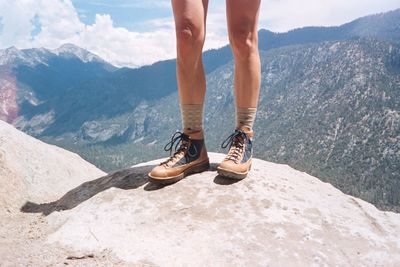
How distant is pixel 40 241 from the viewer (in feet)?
11.2

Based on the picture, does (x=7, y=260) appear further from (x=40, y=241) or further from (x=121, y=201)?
(x=121, y=201)

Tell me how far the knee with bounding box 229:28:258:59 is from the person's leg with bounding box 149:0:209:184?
0.28 meters

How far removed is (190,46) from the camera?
388 cm

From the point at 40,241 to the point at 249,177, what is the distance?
1.90 m

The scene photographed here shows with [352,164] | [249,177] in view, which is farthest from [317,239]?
[352,164]

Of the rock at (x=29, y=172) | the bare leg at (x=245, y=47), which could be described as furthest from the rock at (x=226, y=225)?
the rock at (x=29, y=172)

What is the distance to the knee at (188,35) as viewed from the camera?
380 cm

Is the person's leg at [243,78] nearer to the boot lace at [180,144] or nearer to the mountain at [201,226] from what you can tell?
the mountain at [201,226]

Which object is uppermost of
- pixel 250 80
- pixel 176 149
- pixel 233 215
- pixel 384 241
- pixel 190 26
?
pixel 190 26

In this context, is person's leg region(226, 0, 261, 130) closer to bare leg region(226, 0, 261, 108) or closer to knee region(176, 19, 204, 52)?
bare leg region(226, 0, 261, 108)

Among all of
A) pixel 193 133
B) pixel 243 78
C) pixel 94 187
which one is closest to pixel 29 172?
pixel 94 187

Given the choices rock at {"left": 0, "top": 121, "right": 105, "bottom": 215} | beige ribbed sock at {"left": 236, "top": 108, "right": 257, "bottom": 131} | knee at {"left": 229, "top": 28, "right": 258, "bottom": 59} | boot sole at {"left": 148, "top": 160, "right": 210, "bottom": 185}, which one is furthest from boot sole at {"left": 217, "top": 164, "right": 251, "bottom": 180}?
rock at {"left": 0, "top": 121, "right": 105, "bottom": 215}

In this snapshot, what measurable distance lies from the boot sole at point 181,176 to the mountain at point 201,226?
53 mm

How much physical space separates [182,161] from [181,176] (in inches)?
5.4
